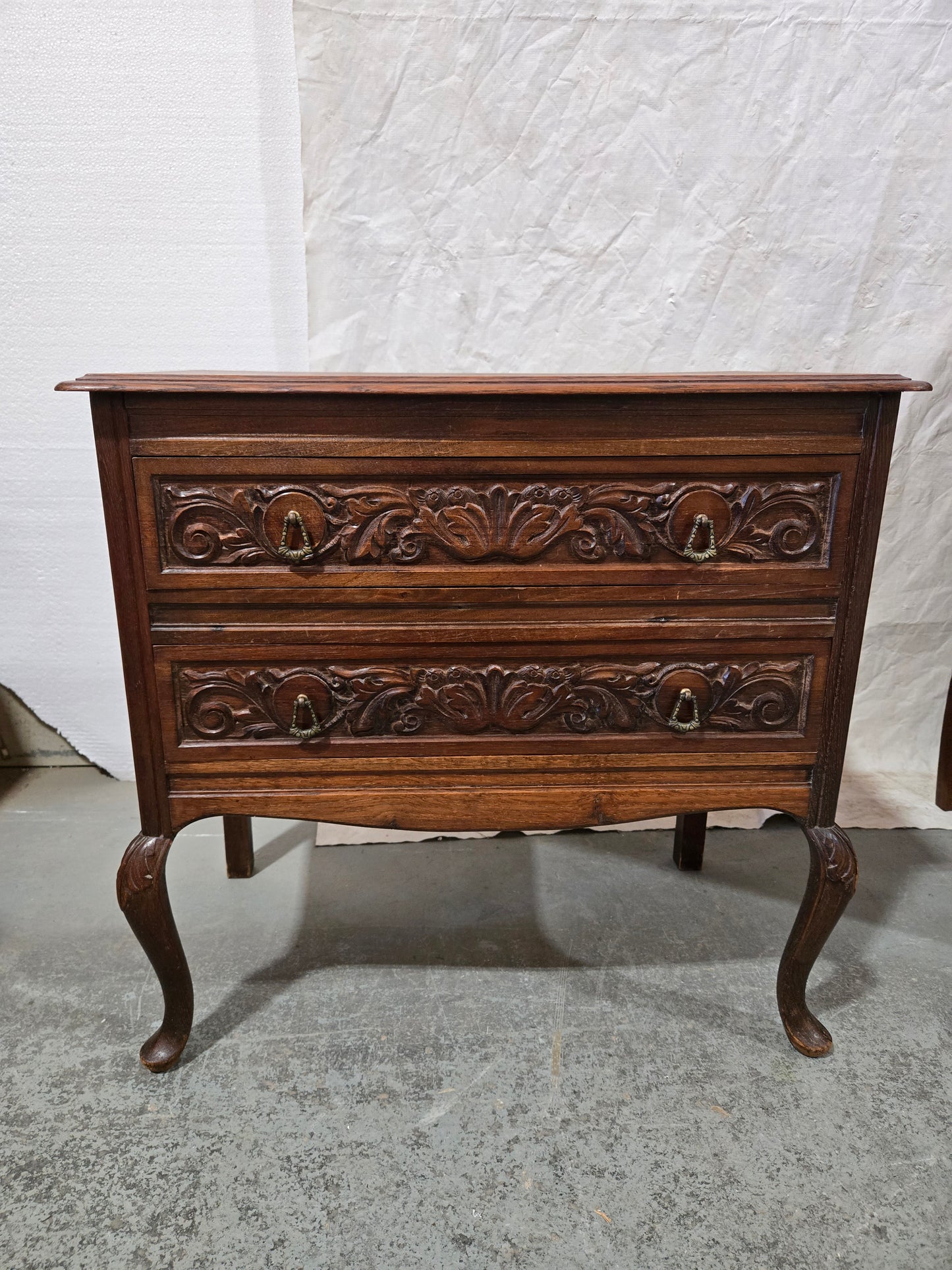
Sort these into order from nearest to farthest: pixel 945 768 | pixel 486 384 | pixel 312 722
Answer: pixel 486 384 → pixel 312 722 → pixel 945 768

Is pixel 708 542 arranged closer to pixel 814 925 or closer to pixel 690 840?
pixel 814 925

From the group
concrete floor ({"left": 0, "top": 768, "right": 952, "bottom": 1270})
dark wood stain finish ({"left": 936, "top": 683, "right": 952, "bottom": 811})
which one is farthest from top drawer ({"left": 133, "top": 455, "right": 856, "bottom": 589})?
dark wood stain finish ({"left": 936, "top": 683, "right": 952, "bottom": 811})

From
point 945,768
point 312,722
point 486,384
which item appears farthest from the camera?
point 945,768

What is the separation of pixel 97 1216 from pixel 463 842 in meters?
1.21

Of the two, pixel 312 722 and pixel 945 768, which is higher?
pixel 312 722

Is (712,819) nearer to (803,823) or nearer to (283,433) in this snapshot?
(803,823)

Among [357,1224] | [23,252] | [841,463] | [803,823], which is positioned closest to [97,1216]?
[357,1224]

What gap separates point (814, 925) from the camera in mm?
1494

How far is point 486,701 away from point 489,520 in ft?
1.00

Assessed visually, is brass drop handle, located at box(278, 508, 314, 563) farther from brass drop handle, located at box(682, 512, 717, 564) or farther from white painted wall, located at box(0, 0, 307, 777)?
white painted wall, located at box(0, 0, 307, 777)

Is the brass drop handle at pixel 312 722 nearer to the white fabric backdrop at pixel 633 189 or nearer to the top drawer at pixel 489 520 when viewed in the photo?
the top drawer at pixel 489 520

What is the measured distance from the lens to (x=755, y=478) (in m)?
1.31

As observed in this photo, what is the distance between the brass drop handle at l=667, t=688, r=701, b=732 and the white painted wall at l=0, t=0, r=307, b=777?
1412 millimetres

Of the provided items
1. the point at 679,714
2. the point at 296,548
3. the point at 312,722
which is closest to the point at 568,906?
the point at 679,714
